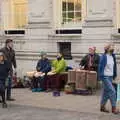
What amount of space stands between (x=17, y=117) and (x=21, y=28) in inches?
321

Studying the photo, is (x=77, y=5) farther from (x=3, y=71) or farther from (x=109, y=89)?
(x=109, y=89)

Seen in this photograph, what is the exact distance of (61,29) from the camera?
61.6 ft

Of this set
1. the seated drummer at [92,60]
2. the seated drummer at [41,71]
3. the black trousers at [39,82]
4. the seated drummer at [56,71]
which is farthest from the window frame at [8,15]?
the seated drummer at [92,60]

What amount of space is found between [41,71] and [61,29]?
204 cm

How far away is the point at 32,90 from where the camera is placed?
56.7 ft

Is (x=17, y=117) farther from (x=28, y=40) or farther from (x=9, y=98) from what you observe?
(x=28, y=40)

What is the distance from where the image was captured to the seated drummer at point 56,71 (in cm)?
1689

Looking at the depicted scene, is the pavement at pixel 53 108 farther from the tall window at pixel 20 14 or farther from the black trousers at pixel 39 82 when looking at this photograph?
the tall window at pixel 20 14

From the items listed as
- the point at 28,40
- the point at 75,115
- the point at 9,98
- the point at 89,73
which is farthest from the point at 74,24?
the point at 75,115

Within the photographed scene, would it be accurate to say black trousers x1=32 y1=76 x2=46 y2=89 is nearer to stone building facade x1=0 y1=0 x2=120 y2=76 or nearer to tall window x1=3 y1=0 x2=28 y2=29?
stone building facade x1=0 y1=0 x2=120 y2=76

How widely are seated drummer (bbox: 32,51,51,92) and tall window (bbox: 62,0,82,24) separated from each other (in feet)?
6.24

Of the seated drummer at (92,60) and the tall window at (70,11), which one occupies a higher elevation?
the tall window at (70,11)

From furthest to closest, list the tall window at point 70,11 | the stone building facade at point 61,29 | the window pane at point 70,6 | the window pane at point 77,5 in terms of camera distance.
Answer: the window pane at point 70,6
the tall window at point 70,11
the window pane at point 77,5
the stone building facade at point 61,29

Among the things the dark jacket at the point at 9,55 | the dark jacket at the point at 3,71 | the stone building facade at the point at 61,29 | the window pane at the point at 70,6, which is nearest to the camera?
the dark jacket at the point at 3,71
